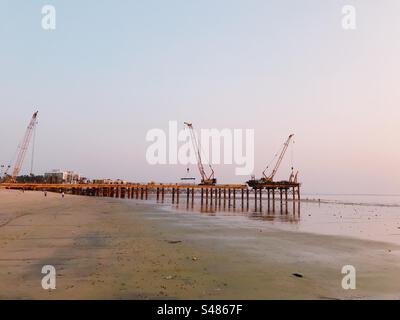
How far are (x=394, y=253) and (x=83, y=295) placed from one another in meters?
15.8

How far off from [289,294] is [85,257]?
25.4 ft

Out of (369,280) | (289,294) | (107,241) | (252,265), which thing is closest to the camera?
(289,294)

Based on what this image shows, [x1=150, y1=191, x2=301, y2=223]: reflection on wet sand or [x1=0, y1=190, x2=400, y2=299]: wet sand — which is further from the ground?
[x1=0, y1=190, x2=400, y2=299]: wet sand

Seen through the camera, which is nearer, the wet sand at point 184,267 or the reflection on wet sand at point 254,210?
the wet sand at point 184,267

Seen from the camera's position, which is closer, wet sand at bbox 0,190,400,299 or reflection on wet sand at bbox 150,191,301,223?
wet sand at bbox 0,190,400,299

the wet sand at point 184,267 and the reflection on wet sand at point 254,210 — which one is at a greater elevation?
the wet sand at point 184,267

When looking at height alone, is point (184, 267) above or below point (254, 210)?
above

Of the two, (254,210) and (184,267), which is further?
(254,210)

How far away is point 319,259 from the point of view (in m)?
14.8
